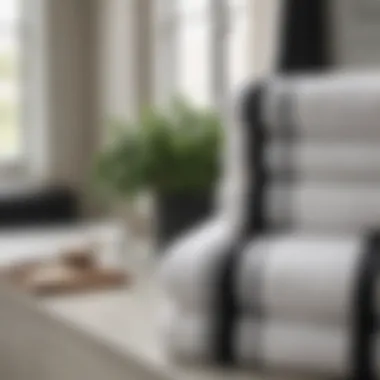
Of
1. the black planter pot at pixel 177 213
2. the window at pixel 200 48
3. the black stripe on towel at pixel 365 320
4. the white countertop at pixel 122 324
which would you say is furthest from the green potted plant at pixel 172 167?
the black stripe on towel at pixel 365 320

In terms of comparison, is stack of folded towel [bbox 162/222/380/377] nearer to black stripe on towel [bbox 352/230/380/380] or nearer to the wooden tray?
black stripe on towel [bbox 352/230/380/380]

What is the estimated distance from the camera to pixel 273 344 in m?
0.72

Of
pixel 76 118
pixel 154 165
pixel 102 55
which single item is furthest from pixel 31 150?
pixel 154 165

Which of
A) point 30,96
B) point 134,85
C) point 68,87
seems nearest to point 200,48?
point 134,85

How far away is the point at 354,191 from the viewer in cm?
75

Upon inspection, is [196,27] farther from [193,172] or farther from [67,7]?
[193,172]

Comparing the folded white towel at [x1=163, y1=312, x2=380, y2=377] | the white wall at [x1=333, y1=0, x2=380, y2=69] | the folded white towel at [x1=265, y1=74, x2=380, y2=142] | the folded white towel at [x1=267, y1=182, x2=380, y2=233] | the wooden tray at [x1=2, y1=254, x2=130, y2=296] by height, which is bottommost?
the wooden tray at [x1=2, y1=254, x2=130, y2=296]

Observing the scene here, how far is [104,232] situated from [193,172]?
0.34 meters

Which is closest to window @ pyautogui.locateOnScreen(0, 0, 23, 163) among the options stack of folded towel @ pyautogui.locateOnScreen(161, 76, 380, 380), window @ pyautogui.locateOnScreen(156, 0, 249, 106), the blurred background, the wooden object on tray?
the blurred background

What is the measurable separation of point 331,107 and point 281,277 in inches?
6.0

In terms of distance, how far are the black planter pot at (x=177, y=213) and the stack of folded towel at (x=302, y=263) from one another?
1.81 ft

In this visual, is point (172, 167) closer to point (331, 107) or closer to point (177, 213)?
point (177, 213)

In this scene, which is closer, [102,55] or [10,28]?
[102,55]

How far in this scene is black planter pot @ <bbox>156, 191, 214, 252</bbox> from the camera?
1.37 metres
